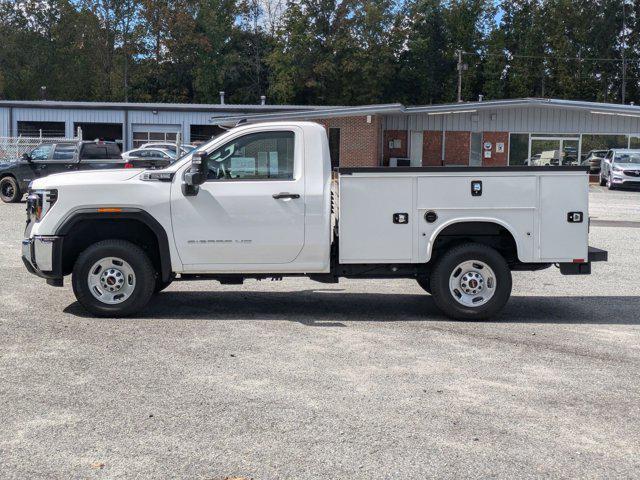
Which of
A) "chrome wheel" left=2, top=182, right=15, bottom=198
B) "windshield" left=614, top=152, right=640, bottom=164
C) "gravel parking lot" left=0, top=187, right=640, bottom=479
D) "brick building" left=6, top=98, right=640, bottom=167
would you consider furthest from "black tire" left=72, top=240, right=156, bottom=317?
"windshield" left=614, top=152, right=640, bottom=164

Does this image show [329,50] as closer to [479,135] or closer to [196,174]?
[479,135]

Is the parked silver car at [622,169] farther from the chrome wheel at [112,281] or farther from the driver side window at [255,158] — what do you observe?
the chrome wheel at [112,281]

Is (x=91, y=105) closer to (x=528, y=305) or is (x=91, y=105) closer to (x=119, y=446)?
(x=528, y=305)

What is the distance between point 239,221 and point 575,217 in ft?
11.5

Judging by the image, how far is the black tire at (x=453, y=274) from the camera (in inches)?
336

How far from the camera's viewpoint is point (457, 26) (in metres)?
75.1

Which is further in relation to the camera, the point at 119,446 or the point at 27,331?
the point at 27,331

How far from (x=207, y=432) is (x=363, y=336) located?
9.86 ft

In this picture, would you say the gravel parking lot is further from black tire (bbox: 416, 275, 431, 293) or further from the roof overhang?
the roof overhang

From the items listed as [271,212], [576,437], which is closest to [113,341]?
[271,212]

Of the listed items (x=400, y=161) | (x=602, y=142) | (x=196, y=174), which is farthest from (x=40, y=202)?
(x=602, y=142)

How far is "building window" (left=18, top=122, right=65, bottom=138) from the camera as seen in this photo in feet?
166

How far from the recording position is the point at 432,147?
4225 cm

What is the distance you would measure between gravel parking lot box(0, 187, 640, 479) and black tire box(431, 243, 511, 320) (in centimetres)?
17
